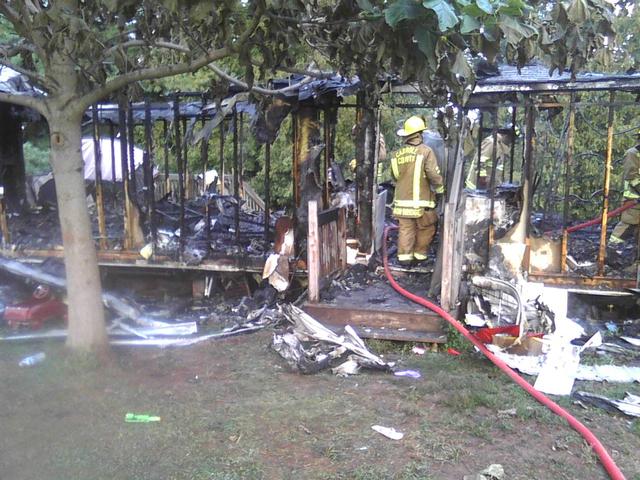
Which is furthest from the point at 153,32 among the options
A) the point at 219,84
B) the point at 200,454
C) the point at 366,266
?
the point at 366,266

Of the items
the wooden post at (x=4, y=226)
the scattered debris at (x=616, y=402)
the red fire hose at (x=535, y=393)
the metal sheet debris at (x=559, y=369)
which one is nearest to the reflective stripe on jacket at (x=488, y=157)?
the red fire hose at (x=535, y=393)

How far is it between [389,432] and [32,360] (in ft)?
11.9

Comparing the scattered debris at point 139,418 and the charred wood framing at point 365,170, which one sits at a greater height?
the charred wood framing at point 365,170

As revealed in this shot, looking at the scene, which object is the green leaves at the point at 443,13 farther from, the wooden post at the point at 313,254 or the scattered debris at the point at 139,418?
the scattered debris at the point at 139,418

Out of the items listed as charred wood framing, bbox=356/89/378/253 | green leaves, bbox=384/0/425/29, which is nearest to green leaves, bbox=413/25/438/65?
green leaves, bbox=384/0/425/29

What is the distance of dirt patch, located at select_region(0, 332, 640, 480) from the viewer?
421cm

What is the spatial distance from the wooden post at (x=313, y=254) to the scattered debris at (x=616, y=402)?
9.94 ft

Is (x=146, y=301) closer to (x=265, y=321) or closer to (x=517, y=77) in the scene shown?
(x=265, y=321)

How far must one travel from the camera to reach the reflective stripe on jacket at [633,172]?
27.8ft

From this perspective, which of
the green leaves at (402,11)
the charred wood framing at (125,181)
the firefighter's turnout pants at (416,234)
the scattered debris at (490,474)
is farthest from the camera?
the charred wood framing at (125,181)

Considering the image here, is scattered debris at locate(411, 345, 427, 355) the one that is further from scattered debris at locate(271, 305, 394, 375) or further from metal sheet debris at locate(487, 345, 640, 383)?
metal sheet debris at locate(487, 345, 640, 383)

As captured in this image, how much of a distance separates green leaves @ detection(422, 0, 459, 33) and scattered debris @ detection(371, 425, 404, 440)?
9.60 ft

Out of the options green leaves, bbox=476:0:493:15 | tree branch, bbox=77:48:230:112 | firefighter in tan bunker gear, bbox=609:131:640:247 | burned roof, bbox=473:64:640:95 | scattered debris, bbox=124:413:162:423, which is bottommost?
scattered debris, bbox=124:413:162:423

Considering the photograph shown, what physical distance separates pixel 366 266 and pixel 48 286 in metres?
4.21
